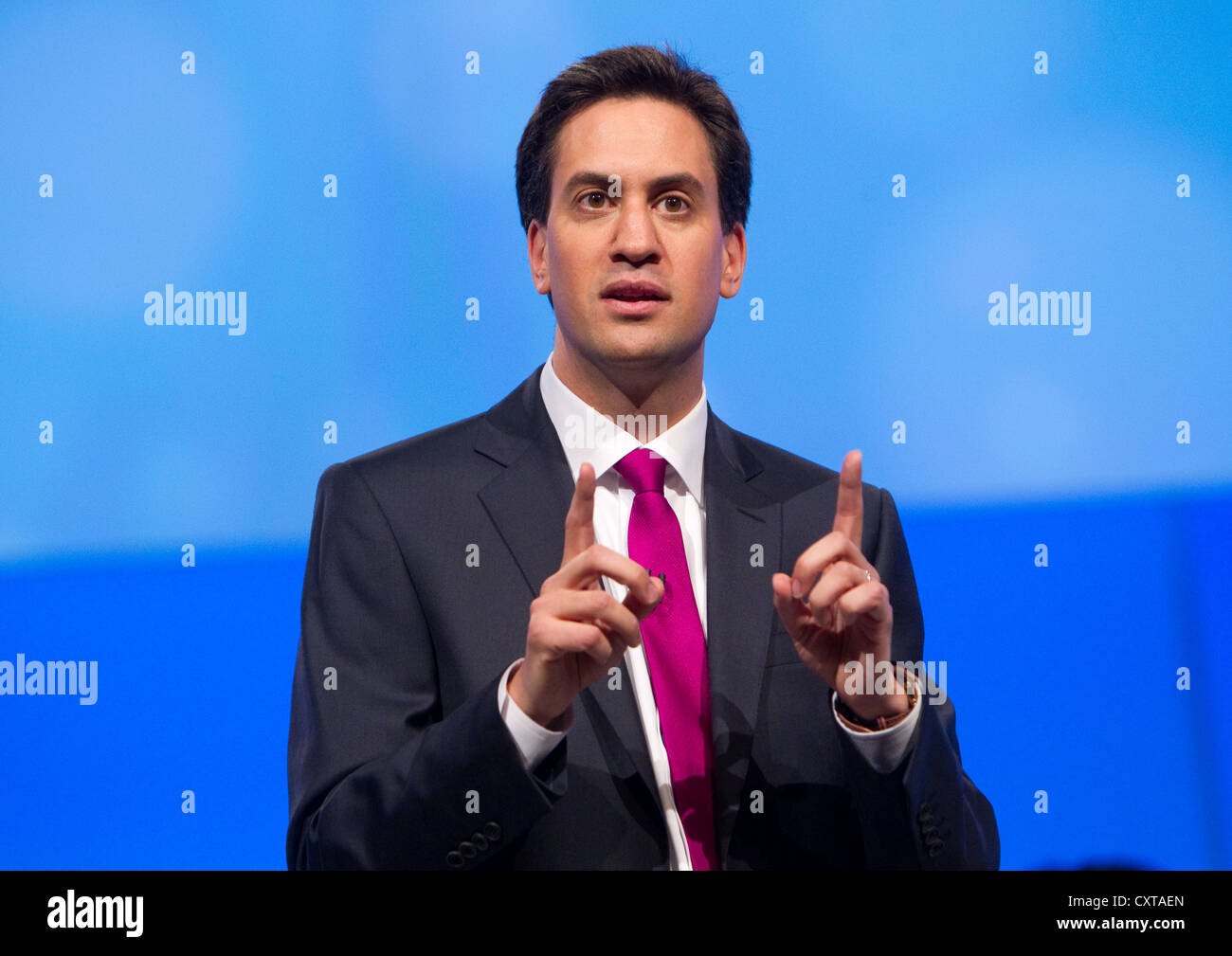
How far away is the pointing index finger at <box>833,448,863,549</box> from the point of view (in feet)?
6.70

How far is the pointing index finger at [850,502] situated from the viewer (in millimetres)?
2043

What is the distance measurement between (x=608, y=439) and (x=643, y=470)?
0.09 metres

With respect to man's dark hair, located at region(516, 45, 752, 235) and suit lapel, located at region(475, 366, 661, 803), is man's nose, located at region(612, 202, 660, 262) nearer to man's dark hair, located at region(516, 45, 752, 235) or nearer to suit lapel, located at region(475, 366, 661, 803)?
man's dark hair, located at region(516, 45, 752, 235)

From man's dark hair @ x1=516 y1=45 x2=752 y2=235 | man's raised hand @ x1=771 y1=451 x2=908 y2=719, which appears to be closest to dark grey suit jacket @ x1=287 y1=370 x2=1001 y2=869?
man's raised hand @ x1=771 y1=451 x2=908 y2=719

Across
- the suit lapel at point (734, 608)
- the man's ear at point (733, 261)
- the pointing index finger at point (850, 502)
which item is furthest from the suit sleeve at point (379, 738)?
the man's ear at point (733, 261)

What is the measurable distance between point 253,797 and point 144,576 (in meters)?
0.53

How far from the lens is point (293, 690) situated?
236 centimetres

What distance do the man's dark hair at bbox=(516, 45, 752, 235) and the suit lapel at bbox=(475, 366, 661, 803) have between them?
0.41 metres

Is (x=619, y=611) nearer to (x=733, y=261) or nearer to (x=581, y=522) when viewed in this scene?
(x=581, y=522)

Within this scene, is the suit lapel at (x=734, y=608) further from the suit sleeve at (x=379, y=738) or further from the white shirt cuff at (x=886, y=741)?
the suit sleeve at (x=379, y=738)
